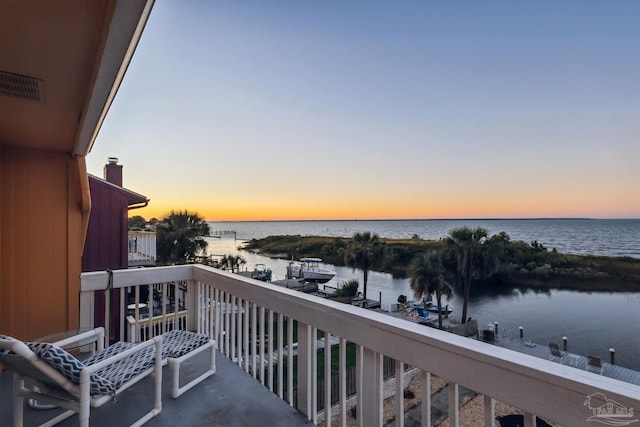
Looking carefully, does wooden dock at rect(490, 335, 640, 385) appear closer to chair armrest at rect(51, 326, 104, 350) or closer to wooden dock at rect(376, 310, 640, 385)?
wooden dock at rect(376, 310, 640, 385)

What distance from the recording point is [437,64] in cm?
Answer: 761

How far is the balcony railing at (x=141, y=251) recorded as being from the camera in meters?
7.79

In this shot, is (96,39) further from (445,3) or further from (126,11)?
(445,3)

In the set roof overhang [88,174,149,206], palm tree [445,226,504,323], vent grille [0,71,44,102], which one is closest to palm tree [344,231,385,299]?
palm tree [445,226,504,323]

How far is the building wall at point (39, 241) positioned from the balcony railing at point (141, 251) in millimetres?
5468

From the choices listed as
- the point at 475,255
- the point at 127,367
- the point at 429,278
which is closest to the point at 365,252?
the point at 429,278

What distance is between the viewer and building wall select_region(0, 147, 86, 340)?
2.39m

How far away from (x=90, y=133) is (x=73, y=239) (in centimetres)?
113

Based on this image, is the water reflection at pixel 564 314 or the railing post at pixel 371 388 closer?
the railing post at pixel 371 388

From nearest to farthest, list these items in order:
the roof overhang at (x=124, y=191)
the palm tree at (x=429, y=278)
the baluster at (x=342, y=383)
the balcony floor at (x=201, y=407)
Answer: the baluster at (x=342, y=383) → the balcony floor at (x=201, y=407) → the roof overhang at (x=124, y=191) → the palm tree at (x=429, y=278)

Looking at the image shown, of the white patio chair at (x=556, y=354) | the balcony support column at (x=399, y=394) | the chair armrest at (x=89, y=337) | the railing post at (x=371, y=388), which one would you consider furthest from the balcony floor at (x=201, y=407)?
the white patio chair at (x=556, y=354)

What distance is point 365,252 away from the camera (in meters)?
18.7

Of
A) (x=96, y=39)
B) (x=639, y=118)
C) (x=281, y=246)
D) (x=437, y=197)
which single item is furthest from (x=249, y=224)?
(x=96, y=39)

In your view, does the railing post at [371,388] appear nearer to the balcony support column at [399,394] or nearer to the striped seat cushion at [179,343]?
the balcony support column at [399,394]
